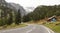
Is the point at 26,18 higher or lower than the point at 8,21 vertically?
lower

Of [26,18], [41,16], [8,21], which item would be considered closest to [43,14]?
[41,16]

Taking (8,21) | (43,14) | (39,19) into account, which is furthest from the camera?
(43,14)

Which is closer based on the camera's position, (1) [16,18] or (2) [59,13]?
(1) [16,18]

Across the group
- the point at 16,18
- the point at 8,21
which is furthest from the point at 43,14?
the point at 8,21

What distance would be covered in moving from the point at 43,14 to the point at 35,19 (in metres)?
19.0

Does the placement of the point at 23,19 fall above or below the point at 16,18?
below

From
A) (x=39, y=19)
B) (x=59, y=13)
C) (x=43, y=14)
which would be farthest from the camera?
(x=43, y=14)

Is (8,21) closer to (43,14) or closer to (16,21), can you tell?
(16,21)

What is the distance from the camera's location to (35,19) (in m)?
179

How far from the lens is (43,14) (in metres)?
196

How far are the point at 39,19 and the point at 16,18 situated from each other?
83.7m

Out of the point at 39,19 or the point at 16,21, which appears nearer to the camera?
the point at 16,21

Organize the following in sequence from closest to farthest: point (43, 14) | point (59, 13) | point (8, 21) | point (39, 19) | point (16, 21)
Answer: point (8, 21), point (16, 21), point (59, 13), point (39, 19), point (43, 14)

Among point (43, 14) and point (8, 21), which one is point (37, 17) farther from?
point (8, 21)
